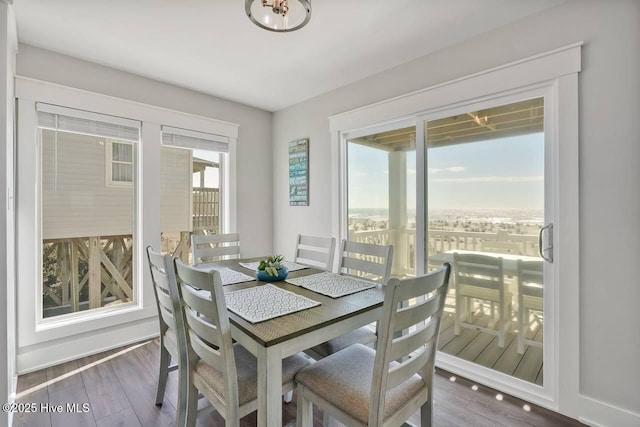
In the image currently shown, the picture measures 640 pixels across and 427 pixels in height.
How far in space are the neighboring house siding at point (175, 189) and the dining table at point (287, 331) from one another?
2.04m

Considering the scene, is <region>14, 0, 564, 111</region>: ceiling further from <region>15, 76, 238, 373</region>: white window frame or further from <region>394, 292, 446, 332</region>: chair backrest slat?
<region>394, 292, 446, 332</region>: chair backrest slat

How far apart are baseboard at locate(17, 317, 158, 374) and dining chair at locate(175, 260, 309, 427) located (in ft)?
5.60

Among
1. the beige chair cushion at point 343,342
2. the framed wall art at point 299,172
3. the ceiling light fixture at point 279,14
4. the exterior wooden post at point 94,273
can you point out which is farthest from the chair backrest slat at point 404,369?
the exterior wooden post at point 94,273

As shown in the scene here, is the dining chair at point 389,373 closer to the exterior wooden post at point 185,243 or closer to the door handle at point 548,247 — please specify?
the door handle at point 548,247

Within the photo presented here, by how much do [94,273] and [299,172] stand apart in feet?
7.23

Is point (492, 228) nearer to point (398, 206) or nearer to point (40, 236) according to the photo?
point (398, 206)

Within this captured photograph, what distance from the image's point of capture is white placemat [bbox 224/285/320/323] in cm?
134

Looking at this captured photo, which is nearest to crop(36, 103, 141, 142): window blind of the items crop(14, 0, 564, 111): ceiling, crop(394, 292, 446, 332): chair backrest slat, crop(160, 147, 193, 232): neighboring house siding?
crop(160, 147, 193, 232): neighboring house siding

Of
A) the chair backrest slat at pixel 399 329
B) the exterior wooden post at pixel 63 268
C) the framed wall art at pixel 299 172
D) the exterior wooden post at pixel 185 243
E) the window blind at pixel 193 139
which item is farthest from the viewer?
the framed wall art at pixel 299 172

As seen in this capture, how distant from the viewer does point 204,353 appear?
127 centimetres

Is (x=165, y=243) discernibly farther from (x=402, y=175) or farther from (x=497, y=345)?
(x=497, y=345)

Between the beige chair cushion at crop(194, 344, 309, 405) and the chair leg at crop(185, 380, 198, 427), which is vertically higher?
the beige chair cushion at crop(194, 344, 309, 405)

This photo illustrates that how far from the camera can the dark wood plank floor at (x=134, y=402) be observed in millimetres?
1746

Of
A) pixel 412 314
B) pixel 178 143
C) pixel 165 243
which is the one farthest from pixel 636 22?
pixel 165 243
